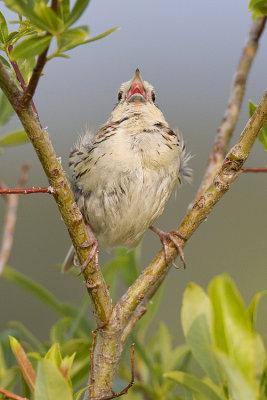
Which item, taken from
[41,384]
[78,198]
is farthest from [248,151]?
[78,198]

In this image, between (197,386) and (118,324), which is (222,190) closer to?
(118,324)

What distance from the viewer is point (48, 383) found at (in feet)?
4.04

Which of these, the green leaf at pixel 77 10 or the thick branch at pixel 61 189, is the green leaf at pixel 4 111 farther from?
the green leaf at pixel 77 10

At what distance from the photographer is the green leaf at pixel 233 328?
49.3 inches

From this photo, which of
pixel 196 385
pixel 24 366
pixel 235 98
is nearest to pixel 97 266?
pixel 24 366

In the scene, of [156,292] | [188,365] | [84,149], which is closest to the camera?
[188,365]

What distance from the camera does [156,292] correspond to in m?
2.41

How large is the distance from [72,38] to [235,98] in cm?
166

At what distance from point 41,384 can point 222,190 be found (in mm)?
902

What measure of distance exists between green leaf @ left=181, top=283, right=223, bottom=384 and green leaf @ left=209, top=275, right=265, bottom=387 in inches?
4.0

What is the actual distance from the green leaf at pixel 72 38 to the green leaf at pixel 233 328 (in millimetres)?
567

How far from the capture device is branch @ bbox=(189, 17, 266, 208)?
8.97ft

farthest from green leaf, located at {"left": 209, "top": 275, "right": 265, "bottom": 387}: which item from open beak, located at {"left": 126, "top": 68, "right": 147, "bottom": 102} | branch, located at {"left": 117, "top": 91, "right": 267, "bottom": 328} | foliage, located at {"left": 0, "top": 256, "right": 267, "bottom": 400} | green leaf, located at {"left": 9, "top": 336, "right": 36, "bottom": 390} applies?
open beak, located at {"left": 126, "top": 68, "right": 147, "bottom": 102}

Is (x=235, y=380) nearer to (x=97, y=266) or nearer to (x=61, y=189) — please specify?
(x=61, y=189)
